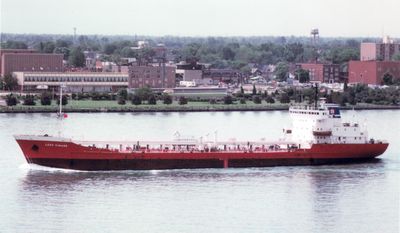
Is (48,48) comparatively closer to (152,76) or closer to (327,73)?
(152,76)

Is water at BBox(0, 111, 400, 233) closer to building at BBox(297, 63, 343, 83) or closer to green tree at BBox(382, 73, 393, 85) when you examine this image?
green tree at BBox(382, 73, 393, 85)

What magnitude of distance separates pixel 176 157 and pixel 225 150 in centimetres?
98

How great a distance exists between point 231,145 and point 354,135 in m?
2.19

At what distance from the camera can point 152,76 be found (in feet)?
155

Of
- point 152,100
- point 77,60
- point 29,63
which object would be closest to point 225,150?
point 152,100

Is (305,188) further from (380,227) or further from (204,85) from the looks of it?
(204,85)

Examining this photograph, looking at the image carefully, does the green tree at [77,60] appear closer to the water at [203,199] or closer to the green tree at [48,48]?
the green tree at [48,48]

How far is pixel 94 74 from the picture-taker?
150ft

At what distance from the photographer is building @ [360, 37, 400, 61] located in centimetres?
5959

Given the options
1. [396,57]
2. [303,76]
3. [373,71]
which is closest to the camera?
[373,71]

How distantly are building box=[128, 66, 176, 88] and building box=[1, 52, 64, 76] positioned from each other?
286 cm

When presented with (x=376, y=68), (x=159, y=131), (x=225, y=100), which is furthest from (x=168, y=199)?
(x=376, y=68)

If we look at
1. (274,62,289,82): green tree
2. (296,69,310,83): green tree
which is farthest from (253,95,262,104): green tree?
(274,62,289,82): green tree

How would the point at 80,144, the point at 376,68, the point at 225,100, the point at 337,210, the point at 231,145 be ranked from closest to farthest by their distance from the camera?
the point at 337,210 → the point at 80,144 → the point at 231,145 → the point at 225,100 → the point at 376,68
